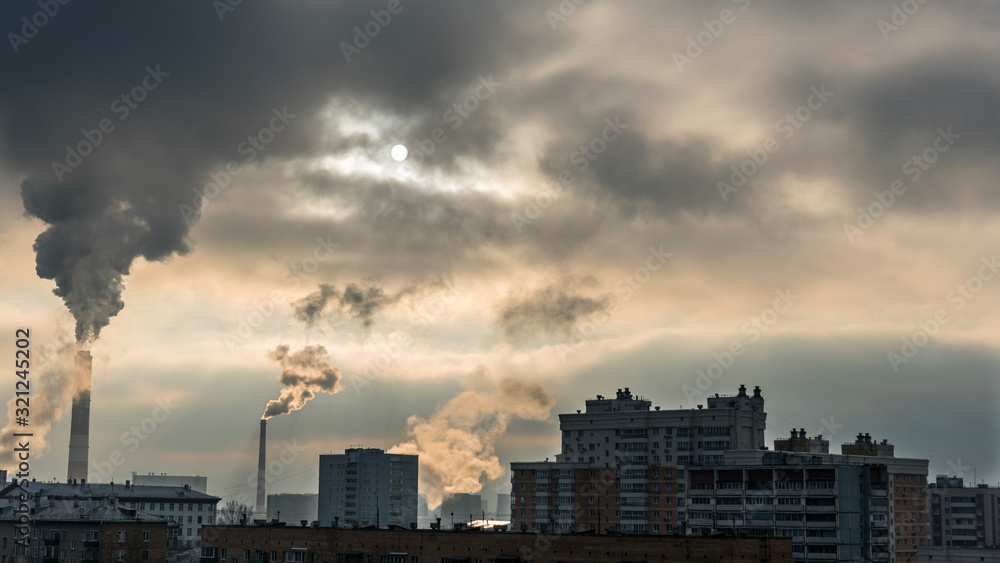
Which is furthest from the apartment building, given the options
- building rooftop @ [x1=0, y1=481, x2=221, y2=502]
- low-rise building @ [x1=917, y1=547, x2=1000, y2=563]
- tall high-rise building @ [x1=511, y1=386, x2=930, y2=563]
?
building rooftop @ [x1=0, y1=481, x2=221, y2=502]

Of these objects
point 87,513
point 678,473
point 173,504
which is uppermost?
point 678,473

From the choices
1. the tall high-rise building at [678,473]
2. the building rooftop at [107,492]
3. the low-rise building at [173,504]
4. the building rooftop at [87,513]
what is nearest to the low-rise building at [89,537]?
the building rooftop at [87,513]

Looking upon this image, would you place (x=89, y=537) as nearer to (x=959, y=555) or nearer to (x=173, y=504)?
(x=173, y=504)

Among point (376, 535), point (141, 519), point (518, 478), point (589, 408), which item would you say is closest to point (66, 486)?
point (141, 519)

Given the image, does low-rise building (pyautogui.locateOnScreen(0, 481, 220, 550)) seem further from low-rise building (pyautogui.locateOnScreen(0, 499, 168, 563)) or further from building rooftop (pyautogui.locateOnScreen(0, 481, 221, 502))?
low-rise building (pyautogui.locateOnScreen(0, 499, 168, 563))

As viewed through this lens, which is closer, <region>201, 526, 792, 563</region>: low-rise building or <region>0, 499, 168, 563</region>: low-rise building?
<region>201, 526, 792, 563</region>: low-rise building

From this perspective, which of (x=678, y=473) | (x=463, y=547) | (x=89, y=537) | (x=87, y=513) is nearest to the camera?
(x=463, y=547)

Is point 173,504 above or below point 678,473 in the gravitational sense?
below

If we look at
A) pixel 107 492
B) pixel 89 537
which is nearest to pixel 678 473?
pixel 89 537

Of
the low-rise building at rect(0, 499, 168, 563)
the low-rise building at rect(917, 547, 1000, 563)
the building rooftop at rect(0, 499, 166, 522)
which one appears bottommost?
the low-rise building at rect(917, 547, 1000, 563)

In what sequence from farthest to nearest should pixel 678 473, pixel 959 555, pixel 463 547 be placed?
pixel 678 473
pixel 959 555
pixel 463 547

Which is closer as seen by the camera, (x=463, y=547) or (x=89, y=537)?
(x=463, y=547)

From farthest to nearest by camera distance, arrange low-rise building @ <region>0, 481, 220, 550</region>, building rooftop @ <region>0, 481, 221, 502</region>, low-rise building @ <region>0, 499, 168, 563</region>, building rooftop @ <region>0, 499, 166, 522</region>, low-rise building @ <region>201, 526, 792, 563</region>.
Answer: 1. low-rise building @ <region>0, 481, 220, 550</region>
2. building rooftop @ <region>0, 481, 221, 502</region>
3. building rooftop @ <region>0, 499, 166, 522</region>
4. low-rise building @ <region>0, 499, 168, 563</region>
5. low-rise building @ <region>201, 526, 792, 563</region>

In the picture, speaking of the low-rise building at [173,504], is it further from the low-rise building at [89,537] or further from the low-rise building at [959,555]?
the low-rise building at [959,555]
